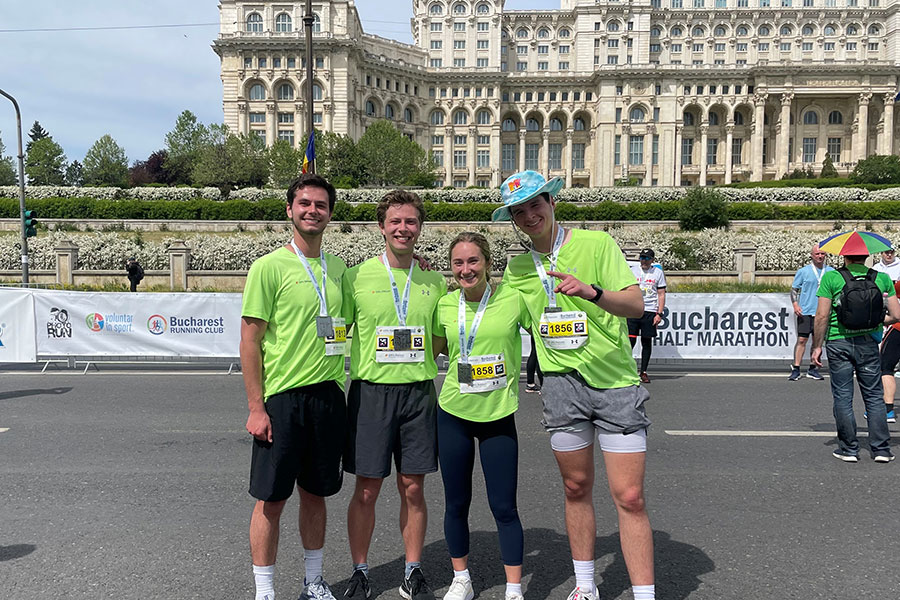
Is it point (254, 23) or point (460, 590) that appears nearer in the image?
point (460, 590)

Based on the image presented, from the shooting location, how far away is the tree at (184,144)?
67812mm

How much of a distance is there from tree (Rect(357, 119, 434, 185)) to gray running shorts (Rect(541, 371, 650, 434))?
2188 inches

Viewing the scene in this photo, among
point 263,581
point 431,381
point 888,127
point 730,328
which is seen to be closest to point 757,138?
point 888,127

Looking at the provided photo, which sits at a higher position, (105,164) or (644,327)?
(105,164)

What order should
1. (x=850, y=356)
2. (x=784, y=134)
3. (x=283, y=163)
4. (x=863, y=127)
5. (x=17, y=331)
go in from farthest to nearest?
(x=784, y=134) < (x=863, y=127) < (x=283, y=163) < (x=17, y=331) < (x=850, y=356)

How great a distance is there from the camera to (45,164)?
7062cm

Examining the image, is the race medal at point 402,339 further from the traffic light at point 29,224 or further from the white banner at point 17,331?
the traffic light at point 29,224

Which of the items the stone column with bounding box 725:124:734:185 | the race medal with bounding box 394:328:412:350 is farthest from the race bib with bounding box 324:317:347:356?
the stone column with bounding box 725:124:734:185

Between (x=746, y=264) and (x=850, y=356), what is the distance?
17.9 metres

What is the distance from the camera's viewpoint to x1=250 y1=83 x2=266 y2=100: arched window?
Result: 7712cm

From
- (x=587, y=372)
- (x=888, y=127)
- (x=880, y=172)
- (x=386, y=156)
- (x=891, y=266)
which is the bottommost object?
(x=587, y=372)

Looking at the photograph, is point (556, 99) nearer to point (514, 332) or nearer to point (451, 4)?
point (451, 4)

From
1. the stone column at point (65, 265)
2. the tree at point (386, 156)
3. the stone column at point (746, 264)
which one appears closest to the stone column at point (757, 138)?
the tree at point (386, 156)

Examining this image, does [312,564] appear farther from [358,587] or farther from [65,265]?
[65,265]
